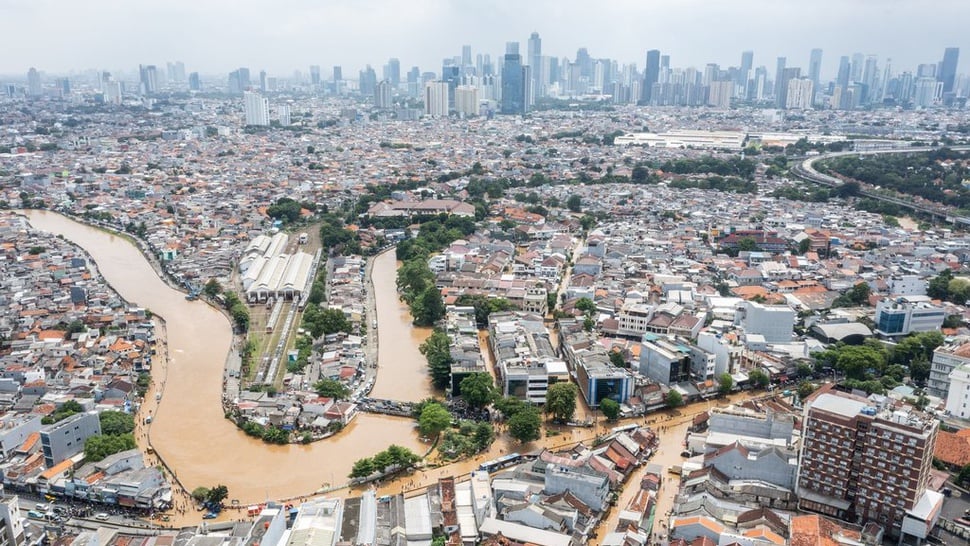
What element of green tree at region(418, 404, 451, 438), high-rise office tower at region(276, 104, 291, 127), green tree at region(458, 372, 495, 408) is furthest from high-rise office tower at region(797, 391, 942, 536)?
high-rise office tower at region(276, 104, 291, 127)

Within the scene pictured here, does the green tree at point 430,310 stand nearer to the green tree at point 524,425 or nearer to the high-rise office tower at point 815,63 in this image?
the green tree at point 524,425

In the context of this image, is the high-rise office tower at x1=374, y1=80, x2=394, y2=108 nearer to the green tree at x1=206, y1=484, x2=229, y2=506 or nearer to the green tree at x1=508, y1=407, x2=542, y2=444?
the green tree at x1=508, y1=407, x2=542, y2=444

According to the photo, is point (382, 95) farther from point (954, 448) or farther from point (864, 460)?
point (864, 460)

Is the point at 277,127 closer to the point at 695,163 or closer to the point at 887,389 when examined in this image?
the point at 695,163

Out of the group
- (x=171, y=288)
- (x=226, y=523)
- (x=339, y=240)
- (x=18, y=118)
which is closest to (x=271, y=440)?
(x=226, y=523)

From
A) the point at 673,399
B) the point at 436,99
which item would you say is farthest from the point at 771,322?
the point at 436,99

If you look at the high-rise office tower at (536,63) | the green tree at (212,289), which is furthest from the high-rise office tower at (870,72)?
the green tree at (212,289)
